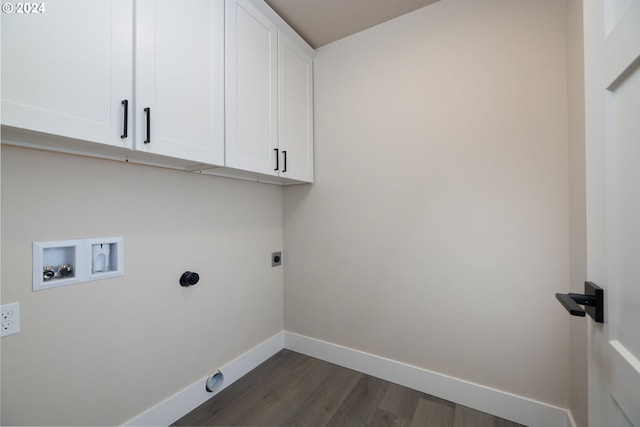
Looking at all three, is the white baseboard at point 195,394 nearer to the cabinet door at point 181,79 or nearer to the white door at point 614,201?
the cabinet door at point 181,79

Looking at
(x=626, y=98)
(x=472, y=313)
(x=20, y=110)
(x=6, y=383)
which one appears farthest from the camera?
(x=472, y=313)

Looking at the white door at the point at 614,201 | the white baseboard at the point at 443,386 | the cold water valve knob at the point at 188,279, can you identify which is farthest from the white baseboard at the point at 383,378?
the white door at the point at 614,201

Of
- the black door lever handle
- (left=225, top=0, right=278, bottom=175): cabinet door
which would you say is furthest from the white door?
(left=225, top=0, right=278, bottom=175): cabinet door

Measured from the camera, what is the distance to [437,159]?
1.67 meters

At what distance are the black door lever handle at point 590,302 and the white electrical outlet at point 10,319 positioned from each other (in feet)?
5.97

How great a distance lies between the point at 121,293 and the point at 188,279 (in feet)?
1.08

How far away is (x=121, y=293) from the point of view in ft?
4.14

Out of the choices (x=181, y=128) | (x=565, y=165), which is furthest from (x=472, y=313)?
(x=181, y=128)

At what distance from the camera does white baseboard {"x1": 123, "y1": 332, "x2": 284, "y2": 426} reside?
1352 mm

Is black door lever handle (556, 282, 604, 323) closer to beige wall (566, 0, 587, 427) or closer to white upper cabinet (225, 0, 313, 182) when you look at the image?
beige wall (566, 0, 587, 427)

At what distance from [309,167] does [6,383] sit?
187 cm

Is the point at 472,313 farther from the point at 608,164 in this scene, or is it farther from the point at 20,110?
the point at 20,110

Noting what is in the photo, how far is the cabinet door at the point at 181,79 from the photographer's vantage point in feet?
3.49

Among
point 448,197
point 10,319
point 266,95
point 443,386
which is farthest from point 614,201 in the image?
point 10,319
